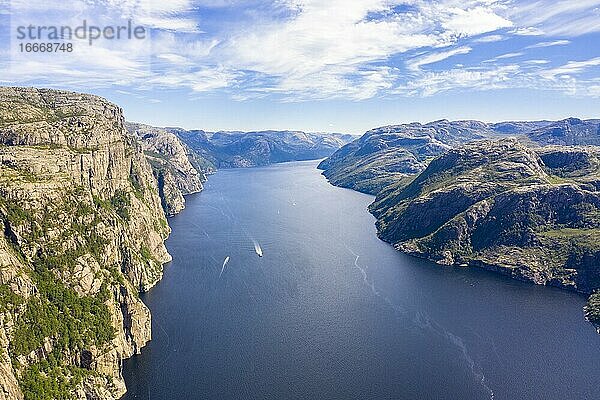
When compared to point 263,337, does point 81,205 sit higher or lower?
higher

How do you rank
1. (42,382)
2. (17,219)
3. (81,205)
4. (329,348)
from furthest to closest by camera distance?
(81,205)
(329,348)
(17,219)
(42,382)

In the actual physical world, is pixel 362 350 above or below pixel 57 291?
below

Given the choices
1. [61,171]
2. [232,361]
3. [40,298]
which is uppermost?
[61,171]

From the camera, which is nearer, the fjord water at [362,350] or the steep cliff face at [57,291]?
the steep cliff face at [57,291]

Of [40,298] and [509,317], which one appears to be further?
[509,317]

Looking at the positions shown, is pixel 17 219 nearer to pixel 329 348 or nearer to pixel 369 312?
pixel 329 348

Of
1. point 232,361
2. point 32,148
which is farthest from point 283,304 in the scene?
point 32,148

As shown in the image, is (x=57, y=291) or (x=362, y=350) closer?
(x=57, y=291)

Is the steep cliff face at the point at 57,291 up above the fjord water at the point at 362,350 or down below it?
above

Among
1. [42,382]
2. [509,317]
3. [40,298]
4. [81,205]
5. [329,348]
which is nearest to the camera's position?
[42,382]

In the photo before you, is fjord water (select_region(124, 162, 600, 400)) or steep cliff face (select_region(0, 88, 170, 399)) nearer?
steep cliff face (select_region(0, 88, 170, 399))

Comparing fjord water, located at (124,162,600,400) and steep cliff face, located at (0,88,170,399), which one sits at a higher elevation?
steep cliff face, located at (0,88,170,399)
